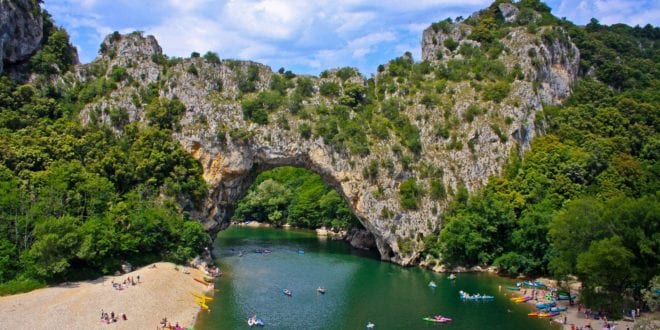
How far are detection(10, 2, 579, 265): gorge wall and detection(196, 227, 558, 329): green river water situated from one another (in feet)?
23.7

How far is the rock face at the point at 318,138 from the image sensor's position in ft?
235

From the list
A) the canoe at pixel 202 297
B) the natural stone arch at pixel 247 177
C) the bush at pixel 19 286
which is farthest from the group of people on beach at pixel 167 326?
the natural stone arch at pixel 247 177

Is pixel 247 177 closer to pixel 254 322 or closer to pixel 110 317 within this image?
pixel 254 322

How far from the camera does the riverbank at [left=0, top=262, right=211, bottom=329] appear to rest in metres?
41.9

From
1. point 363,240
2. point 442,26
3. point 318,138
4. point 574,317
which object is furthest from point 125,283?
point 442,26

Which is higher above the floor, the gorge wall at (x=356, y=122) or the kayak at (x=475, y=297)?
the gorge wall at (x=356, y=122)

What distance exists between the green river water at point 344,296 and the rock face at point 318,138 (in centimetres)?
709

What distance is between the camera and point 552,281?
189ft

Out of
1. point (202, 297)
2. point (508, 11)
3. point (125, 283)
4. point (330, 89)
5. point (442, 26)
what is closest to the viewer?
point (202, 297)

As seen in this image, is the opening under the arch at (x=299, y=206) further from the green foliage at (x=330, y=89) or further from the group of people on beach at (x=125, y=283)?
the group of people on beach at (x=125, y=283)

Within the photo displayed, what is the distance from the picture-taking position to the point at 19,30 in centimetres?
7169

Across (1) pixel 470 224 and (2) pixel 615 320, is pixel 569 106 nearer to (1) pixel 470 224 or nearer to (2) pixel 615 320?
(1) pixel 470 224

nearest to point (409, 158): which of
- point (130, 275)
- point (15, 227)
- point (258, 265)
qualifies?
point (258, 265)

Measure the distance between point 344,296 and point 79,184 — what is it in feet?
102
